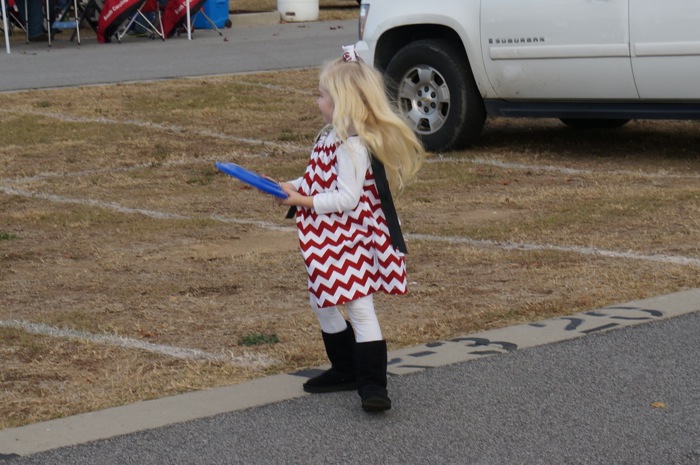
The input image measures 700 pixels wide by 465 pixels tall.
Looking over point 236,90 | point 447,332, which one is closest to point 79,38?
point 236,90

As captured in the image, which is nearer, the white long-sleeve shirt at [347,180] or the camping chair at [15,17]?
the white long-sleeve shirt at [347,180]

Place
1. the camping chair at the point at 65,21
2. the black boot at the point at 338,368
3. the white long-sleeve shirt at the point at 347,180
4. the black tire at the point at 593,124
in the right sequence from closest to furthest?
the white long-sleeve shirt at the point at 347,180, the black boot at the point at 338,368, the black tire at the point at 593,124, the camping chair at the point at 65,21

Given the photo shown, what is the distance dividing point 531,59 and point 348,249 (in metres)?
5.61

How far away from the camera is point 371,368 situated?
475 cm

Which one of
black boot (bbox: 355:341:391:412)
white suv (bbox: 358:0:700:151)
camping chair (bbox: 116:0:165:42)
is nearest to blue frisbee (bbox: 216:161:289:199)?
black boot (bbox: 355:341:391:412)

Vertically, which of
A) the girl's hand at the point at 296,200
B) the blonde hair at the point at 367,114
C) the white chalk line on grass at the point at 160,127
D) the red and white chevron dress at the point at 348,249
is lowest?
the white chalk line on grass at the point at 160,127

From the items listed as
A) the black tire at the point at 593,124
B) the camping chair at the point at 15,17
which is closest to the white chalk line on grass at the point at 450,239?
the black tire at the point at 593,124

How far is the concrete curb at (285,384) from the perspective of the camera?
4.51 m

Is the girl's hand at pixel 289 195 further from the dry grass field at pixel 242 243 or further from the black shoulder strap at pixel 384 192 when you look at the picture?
the dry grass field at pixel 242 243

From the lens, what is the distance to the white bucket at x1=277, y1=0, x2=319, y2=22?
2187 centimetres

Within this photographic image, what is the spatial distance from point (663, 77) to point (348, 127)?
5281mm

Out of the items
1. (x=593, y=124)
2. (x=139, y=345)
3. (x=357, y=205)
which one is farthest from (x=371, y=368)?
(x=593, y=124)

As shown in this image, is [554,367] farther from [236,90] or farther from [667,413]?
[236,90]

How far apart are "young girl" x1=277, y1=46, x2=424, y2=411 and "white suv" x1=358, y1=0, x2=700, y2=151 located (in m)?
5.02
